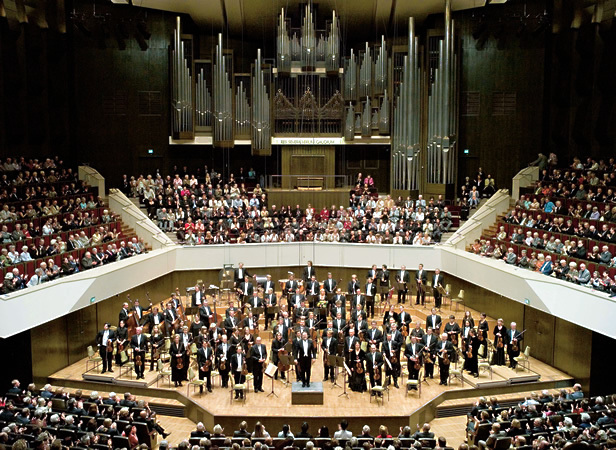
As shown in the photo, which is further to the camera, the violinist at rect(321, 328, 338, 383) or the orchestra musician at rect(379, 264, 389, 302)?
the orchestra musician at rect(379, 264, 389, 302)

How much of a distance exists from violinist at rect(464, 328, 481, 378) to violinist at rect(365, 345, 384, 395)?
80.4 inches

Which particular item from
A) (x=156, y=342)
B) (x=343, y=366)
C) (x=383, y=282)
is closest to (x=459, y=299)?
(x=383, y=282)

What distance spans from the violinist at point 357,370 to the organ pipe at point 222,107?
39.5 feet

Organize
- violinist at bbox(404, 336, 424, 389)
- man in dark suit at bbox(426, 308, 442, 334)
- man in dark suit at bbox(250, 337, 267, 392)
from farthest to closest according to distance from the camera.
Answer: man in dark suit at bbox(426, 308, 442, 334) → violinist at bbox(404, 336, 424, 389) → man in dark suit at bbox(250, 337, 267, 392)

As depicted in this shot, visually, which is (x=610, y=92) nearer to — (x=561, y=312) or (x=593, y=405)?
(x=561, y=312)

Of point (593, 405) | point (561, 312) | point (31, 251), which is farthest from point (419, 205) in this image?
point (31, 251)

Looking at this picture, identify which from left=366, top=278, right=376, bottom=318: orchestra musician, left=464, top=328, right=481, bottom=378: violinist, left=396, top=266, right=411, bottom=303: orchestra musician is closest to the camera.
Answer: left=464, top=328, right=481, bottom=378: violinist

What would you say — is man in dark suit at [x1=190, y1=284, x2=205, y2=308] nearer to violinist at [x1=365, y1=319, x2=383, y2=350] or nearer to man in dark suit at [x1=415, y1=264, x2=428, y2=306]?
violinist at [x1=365, y1=319, x2=383, y2=350]

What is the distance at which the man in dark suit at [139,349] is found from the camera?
1353cm

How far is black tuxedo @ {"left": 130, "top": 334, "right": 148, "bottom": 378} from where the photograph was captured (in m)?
13.5

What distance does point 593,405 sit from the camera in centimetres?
1108

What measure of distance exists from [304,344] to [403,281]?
5.50m

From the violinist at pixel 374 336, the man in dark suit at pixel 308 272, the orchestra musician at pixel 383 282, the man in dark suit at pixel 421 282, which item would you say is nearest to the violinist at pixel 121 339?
the violinist at pixel 374 336

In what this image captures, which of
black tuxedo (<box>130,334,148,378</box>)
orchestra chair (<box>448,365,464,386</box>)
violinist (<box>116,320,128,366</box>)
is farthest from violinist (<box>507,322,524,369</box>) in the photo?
violinist (<box>116,320,128,366</box>)
